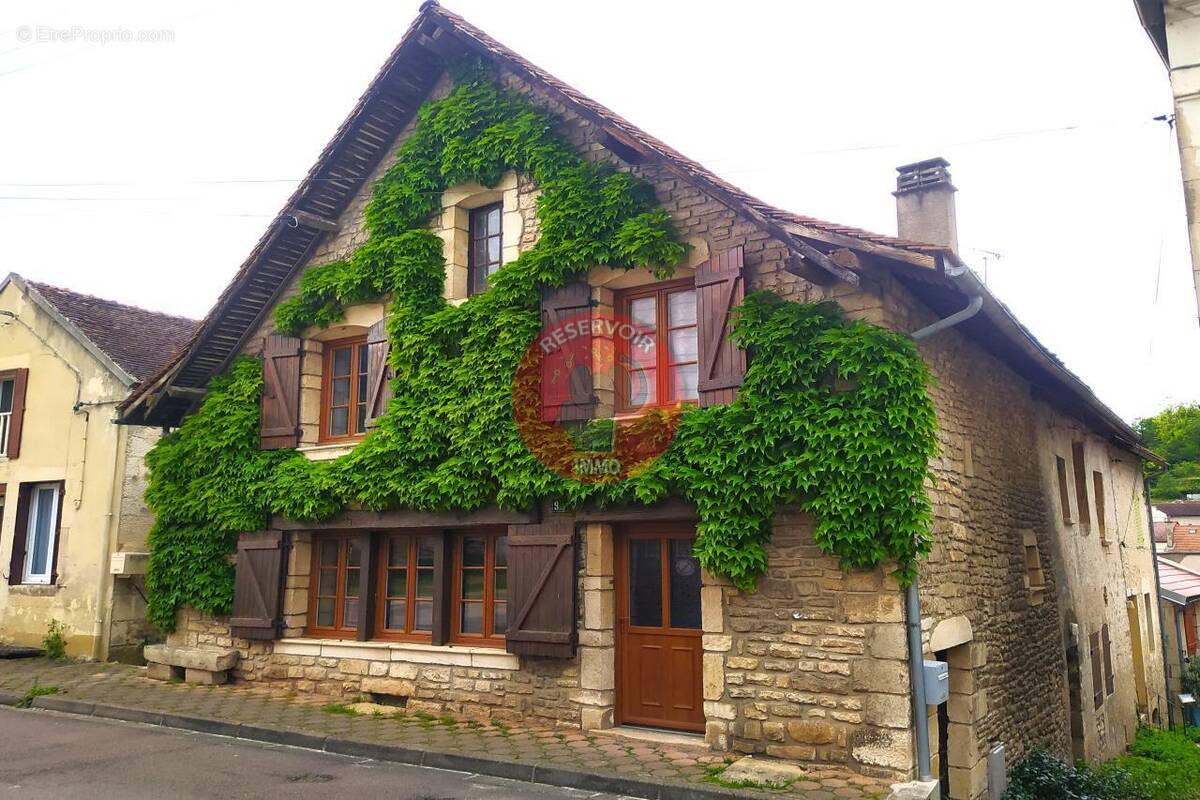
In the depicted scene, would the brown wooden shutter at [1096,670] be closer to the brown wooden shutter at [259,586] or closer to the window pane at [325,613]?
the window pane at [325,613]

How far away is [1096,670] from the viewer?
1268 centimetres

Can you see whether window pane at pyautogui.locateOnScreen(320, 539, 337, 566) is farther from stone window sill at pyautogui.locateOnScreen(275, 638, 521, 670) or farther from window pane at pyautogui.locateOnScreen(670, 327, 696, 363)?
window pane at pyautogui.locateOnScreen(670, 327, 696, 363)

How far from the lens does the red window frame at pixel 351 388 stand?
10.4 meters

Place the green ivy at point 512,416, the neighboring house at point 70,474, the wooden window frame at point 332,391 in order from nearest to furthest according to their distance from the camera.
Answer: the green ivy at point 512,416, the wooden window frame at point 332,391, the neighboring house at point 70,474

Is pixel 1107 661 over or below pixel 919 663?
below

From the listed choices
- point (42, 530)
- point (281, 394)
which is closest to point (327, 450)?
point (281, 394)

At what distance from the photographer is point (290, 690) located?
9.88 metres

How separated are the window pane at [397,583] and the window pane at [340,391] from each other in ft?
7.07

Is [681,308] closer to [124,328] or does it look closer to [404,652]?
[404,652]

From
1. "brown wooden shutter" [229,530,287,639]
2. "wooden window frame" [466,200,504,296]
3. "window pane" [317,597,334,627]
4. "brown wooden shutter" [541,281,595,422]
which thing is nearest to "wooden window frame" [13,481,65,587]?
"brown wooden shutter" [229,530,287,639]

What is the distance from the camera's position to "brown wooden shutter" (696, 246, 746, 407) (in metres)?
7.46

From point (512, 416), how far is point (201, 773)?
3916 millimetres

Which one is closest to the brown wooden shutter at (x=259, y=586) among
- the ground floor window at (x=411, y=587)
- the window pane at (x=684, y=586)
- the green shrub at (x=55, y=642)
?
the ground floor window at (x=411, y=587)

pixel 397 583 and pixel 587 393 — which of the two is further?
pixel 397 583
